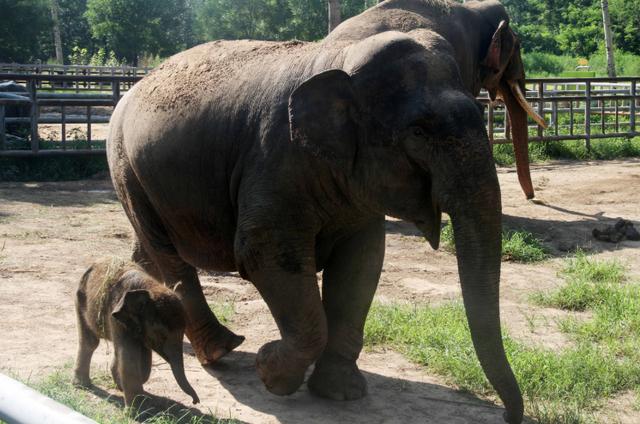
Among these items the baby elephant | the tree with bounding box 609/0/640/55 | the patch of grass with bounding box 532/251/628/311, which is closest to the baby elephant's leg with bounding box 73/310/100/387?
the baby elephant

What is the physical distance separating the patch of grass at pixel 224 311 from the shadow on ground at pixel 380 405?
3.64ft

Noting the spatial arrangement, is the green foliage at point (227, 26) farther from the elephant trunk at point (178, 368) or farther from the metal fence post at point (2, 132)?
the elephant trunk at point (178, 368)

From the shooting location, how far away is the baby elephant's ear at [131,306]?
473 centimetres

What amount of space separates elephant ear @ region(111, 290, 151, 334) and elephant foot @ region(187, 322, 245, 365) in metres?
1.08

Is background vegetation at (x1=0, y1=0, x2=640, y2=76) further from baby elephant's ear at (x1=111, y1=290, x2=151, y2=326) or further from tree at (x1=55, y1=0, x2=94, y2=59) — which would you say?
baby elephant's ear at (x1=111, y1=290, x2=151, y2=326)

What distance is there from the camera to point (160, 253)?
19.6 feet

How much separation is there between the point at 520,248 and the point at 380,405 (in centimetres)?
443

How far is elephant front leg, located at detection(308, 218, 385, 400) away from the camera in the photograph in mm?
5355

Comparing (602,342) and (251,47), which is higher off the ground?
(251,47)

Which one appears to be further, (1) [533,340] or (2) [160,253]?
(1) [533,340]

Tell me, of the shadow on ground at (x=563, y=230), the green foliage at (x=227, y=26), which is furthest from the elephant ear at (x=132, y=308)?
the green foliage at (x=227, y=26)

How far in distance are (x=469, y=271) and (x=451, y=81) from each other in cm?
92

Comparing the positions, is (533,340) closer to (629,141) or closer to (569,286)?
(569,286)

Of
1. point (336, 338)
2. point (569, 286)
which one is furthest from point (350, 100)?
point (569, 286)
